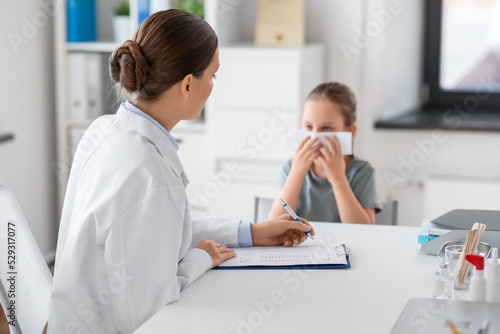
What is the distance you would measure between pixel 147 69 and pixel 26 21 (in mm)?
2044

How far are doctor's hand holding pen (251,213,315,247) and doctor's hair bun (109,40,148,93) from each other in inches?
18.7

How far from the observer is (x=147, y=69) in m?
1.54

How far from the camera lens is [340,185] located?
→ 7.14 feet

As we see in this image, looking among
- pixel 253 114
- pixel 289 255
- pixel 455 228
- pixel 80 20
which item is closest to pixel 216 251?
pixel 289 255

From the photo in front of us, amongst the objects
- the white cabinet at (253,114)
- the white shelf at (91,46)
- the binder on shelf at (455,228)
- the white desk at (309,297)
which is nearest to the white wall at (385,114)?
the white cabinet at (253,114)

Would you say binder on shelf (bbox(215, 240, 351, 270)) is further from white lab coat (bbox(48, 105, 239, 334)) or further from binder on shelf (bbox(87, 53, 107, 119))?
binder on shelf (bbox(87, 53, 107, 119))

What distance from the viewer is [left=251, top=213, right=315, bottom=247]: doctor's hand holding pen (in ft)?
5.78

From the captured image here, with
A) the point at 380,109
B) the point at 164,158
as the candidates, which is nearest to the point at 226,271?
the point at 164,158

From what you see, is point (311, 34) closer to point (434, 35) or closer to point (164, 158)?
point (434, 35)

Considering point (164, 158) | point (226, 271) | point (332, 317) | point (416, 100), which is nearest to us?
point (332, 317)

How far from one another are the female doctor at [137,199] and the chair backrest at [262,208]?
0.66m

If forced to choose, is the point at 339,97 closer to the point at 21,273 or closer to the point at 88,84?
the point at 21,273

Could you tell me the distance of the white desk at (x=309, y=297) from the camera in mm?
1299

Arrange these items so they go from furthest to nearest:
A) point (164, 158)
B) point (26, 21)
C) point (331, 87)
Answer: point (26, 21) < point (331, 87) < point (164, 158)
